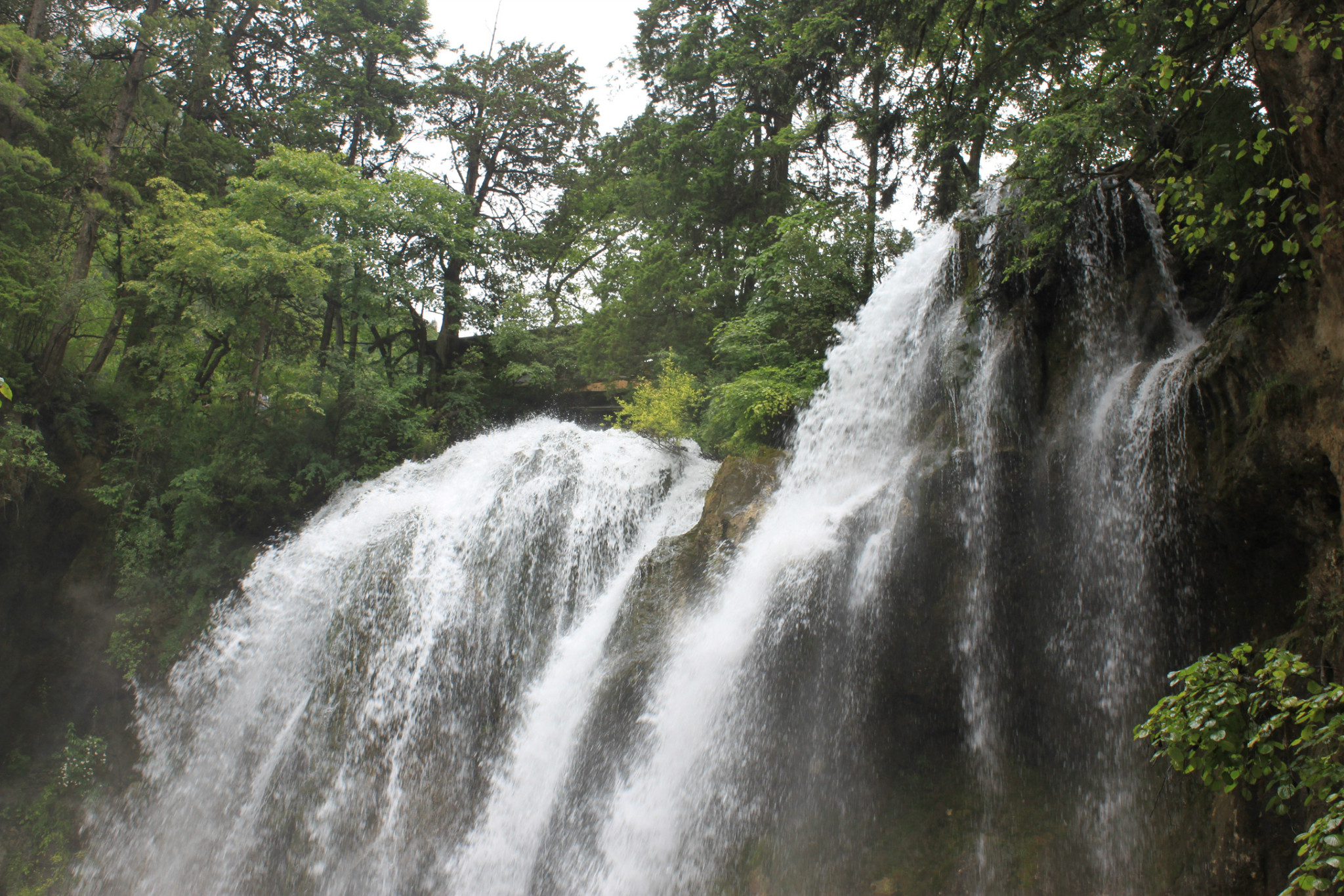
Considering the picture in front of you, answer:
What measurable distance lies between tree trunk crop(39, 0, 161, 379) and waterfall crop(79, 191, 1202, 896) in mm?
6714

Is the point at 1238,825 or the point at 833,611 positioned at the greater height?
the point at 833,611

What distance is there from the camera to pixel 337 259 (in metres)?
14.0

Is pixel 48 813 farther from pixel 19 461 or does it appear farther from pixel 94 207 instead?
pixel 94 207

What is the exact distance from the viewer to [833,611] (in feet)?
24.3

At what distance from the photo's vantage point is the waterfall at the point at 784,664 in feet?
20.4

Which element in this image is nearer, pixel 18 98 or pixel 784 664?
pixel 784 664

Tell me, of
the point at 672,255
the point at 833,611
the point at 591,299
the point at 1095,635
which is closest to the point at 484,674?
the point at 833,611

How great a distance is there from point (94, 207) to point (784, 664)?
14.9m

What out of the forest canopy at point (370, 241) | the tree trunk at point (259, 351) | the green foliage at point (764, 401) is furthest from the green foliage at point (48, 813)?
the green foliage at point (764, 401)

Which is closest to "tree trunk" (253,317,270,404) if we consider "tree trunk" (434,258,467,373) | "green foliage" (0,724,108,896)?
"tree trunk" (434,258,467,373)

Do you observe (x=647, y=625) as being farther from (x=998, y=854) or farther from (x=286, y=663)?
(x=286, y=663)

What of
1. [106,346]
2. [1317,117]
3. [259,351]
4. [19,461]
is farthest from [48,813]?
[1317,117]

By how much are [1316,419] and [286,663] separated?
39.7 ft

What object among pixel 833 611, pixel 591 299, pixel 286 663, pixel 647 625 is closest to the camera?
pixel 833 611
